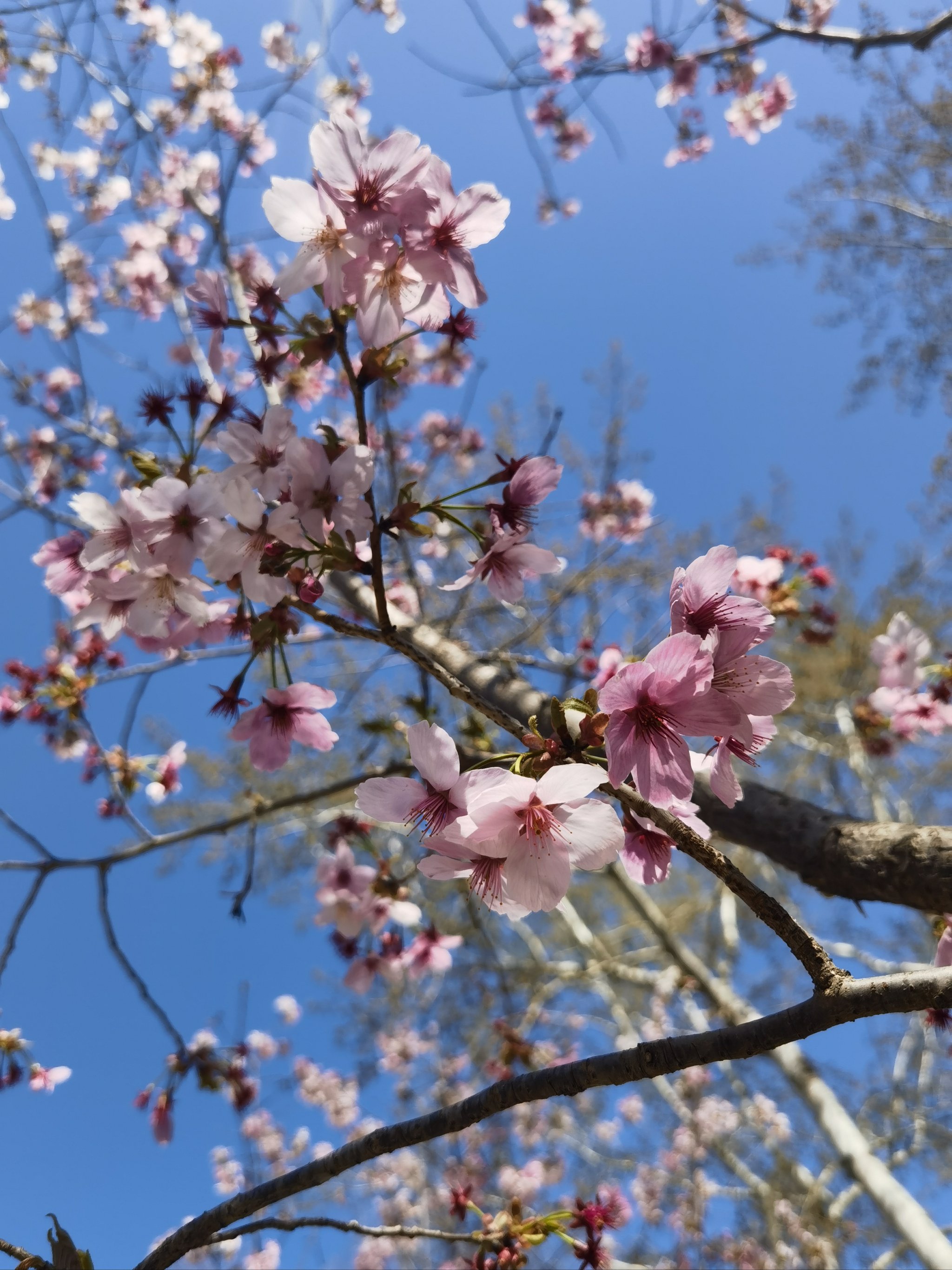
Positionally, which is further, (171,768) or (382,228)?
(171,768)

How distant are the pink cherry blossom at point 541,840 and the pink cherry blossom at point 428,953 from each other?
1576 millimetres

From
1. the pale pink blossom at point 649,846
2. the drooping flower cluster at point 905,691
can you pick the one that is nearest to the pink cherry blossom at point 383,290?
the pale pink blossom at point 649,846

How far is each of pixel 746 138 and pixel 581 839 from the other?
5.38 m

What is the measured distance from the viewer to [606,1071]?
2.44ft

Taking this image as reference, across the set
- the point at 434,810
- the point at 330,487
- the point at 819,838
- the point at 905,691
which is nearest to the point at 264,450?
the point at 330,487

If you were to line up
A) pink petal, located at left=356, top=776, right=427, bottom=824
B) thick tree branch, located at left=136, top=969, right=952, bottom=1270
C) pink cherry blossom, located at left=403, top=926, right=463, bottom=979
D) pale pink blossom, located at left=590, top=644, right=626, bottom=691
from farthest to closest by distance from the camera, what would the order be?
pink cherry blossom, located at left=403, top=926, right=463, bottom=979 < pale pink blossom, located at left=590, top=644, right=626, bottom=691 < pink petal, located at left=356, top=776, right=427, bottom=824 < thick tree branch, located at left=136, top=969, right=952, bottom=1270

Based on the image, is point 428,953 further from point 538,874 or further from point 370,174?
point 370,174

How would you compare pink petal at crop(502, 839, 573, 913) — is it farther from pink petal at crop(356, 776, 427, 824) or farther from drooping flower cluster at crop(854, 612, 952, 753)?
drooping flower cluster at crop(854, 612, 952, 753)

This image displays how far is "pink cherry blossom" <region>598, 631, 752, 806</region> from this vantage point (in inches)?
28.7

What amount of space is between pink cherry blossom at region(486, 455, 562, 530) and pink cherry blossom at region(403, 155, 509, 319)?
0.31 m

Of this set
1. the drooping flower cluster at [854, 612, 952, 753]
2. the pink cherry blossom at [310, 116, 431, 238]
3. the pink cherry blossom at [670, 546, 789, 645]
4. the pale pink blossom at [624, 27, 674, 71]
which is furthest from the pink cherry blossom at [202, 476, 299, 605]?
the pale pink blossom at [624, 27, 674, 71]

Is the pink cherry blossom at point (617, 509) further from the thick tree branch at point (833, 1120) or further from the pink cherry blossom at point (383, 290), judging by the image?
the pink cherry blossom at point (383, 290)

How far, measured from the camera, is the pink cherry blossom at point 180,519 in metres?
1.18

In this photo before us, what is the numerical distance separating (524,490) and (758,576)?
1401mm
